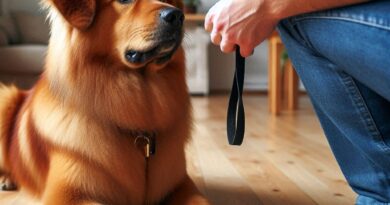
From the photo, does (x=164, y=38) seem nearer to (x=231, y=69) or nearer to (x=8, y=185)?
(x=8, y=185)

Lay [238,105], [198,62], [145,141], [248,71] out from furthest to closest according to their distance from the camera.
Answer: [248,71]
[198,62]
[145,141]
[238,105]

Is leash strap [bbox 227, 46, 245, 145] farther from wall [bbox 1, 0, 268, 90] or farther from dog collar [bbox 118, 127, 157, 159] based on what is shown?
wall [bbox 1, 0, 268, 90]

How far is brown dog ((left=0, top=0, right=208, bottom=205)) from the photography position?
127 cm

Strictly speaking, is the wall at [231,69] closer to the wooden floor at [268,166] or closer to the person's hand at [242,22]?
the wooden floor at [268,166]

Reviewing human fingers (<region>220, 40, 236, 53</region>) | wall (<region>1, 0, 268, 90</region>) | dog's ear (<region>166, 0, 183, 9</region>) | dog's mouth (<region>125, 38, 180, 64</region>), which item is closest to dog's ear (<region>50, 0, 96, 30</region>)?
dog's mouth (<region>125, 38, 180, 64</region>)

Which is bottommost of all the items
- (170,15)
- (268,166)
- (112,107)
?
(268,166)

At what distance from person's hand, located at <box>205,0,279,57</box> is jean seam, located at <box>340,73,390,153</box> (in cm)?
23

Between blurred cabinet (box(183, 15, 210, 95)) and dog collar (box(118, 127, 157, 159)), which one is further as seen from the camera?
blurred cabinet (box(183, 15, 210, 95))

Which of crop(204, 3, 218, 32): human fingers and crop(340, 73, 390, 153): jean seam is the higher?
crop(204, 3, 218, 32): human fingers

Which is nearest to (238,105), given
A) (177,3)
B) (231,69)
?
(177,3)

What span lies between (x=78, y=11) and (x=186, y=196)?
2.03ft

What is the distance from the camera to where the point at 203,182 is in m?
1.87

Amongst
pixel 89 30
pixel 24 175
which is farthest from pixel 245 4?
pixel 24 175

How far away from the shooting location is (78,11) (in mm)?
1255
